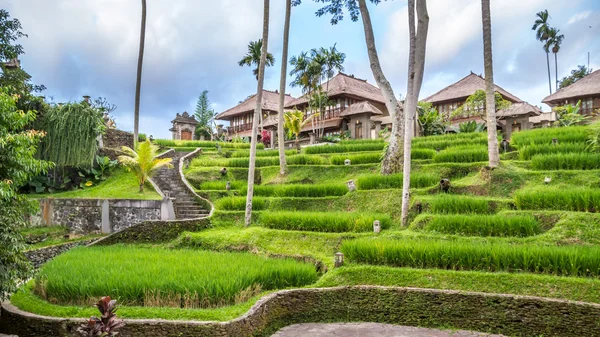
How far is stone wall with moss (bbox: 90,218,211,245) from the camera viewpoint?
41.1ft

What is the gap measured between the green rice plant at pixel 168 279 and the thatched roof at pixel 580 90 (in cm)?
3130

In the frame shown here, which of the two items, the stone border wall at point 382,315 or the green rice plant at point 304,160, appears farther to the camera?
the green rice plant at point 304,160

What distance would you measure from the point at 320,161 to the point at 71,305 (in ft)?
41.7

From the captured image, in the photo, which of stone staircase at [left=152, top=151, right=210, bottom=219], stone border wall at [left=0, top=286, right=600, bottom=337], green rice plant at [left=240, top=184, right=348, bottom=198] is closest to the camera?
stone border wall at [left=0, top=286, right=600, bottom=337]

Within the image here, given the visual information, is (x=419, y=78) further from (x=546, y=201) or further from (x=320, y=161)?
(x=320, y=161)

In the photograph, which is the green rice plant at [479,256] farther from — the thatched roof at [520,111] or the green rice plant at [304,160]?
the thatched roof at [520,111]

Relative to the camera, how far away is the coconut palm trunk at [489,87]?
12602 mm

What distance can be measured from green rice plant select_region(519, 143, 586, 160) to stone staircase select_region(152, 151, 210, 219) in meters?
10.7

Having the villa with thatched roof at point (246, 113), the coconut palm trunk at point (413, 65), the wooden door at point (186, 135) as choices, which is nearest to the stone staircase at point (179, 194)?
the coconut palm trunk at point (413, 65)

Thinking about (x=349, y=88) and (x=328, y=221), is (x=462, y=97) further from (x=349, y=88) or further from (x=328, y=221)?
(x=328, y=221)

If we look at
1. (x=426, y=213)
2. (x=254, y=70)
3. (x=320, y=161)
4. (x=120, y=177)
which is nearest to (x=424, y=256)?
(x=426, y=213)

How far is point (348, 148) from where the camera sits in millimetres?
20391

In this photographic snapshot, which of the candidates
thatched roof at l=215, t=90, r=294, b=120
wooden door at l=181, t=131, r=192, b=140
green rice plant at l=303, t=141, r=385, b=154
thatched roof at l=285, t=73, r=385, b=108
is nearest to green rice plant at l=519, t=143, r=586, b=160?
green rice plant at l=303, t=141, r=385, b=154

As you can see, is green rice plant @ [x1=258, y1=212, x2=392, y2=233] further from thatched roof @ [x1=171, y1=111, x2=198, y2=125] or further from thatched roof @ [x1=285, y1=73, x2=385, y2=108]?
thatched roof @ [x1=171, y1=111, x2=198, y2=125]
